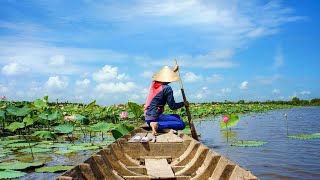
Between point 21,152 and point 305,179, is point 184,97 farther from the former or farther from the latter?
point 21,152

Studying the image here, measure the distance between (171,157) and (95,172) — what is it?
187 centimetres

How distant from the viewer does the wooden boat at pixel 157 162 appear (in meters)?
3.17

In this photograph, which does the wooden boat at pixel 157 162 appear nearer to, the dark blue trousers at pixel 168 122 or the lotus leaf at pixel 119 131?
the dark blue trousers at pixel 168 122

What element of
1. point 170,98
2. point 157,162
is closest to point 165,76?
point 170,98

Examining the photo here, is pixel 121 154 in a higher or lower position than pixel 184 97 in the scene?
lower

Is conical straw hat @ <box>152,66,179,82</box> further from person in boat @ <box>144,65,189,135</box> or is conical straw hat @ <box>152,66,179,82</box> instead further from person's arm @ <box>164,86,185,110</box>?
person's arm @ <box>164,86,185,110</box>

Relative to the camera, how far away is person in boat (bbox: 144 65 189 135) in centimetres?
586

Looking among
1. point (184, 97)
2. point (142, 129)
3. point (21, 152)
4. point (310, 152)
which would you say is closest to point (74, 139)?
point (21, 152)

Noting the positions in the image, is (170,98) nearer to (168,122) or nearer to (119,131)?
(168,122)

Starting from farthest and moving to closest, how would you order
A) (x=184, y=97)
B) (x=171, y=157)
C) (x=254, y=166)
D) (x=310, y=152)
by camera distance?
(x=310, y=152) → (x=184, y=97) → (x=254, y=166) → (x=171, y=157)

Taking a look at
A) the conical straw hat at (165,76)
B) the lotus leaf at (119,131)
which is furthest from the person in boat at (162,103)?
the lotus leaf at (119,131)

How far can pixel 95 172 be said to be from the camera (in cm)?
347

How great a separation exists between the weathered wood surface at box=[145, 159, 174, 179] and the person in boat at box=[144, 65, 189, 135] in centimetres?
113

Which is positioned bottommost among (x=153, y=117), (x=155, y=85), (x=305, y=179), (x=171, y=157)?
(x=305, y=179)
